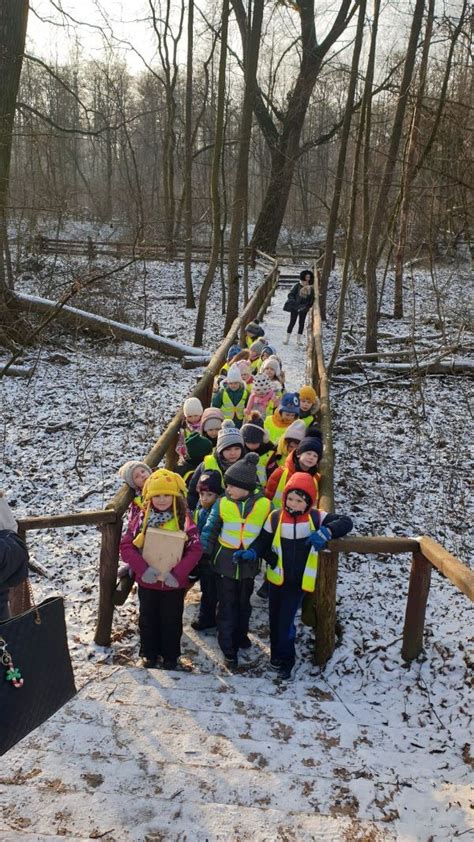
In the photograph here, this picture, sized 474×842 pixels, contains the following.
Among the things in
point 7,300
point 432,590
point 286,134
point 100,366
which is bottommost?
point 432,590

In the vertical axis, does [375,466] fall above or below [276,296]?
below

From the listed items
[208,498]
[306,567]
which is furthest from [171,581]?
[306,567]

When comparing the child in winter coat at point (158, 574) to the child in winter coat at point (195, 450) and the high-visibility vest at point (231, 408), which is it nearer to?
the child in winter coat at point (195, 450)

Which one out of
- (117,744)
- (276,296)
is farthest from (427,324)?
(117,744)

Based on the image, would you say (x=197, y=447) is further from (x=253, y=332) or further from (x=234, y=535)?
(x=253, y=332)

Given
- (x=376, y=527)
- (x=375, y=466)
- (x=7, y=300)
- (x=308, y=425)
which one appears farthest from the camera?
(x=7, y=300)

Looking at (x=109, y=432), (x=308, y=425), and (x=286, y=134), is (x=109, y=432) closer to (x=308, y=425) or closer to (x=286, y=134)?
(x=308, y=425)

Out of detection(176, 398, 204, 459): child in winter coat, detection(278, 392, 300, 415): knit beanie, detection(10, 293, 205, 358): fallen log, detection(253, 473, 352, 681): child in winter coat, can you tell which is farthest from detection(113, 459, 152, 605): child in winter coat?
detection(10, 293, 205, 358): fallen log

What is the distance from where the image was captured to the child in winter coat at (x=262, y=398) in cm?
751

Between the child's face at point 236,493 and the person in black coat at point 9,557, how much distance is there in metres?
1.61

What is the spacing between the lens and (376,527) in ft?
24.6

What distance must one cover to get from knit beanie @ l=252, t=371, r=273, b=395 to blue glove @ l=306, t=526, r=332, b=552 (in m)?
3.43

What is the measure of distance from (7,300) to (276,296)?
10.2 meters

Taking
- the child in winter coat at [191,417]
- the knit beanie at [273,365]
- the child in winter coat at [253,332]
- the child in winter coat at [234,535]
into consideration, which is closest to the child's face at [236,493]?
the child in winter coat at [234,535]
